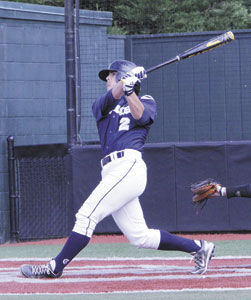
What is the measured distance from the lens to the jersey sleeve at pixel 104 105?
20.5 feet

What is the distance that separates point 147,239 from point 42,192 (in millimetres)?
5023

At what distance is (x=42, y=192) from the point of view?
11.1m

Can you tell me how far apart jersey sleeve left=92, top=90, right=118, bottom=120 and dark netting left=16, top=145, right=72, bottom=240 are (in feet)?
15.0

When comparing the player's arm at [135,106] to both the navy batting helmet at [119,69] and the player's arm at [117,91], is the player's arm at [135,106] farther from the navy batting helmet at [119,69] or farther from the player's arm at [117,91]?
the navy batting helmet at [119,69]

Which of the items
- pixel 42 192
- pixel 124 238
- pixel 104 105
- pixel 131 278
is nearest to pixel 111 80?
pixel 104 105

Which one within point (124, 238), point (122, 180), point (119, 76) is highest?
point (119, 76)

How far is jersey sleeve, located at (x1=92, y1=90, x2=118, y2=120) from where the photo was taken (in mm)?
6250

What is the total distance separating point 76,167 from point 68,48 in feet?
5.23

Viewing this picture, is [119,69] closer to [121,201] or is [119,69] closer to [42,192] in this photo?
[121,201]

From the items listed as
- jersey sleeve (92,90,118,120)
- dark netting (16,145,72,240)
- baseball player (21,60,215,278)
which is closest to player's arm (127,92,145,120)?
baseball player (21,60,215,278)

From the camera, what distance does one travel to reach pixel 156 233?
6.34 metres

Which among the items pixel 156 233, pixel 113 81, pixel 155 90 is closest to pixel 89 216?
pixel 156 233

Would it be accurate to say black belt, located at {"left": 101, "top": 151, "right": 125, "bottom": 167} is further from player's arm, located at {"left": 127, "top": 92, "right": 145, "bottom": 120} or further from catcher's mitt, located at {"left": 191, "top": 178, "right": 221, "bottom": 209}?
catcher's mitt, located at {"left": 191, "top": 178, "right": 221, "bottom": 209}

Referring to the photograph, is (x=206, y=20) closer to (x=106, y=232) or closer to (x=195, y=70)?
(x=195, y=70)
